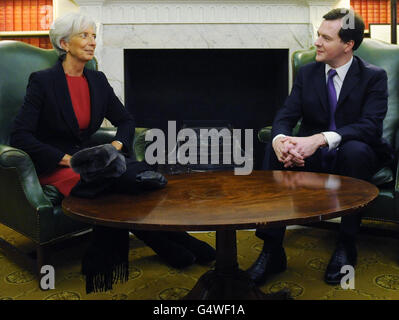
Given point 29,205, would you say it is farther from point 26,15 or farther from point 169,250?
point 26,15

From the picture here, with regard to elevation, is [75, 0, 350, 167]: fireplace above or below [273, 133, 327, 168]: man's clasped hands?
above

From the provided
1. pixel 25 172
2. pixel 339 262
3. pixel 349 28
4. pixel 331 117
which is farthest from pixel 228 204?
pixel 349 28

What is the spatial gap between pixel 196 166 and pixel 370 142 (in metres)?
1.63

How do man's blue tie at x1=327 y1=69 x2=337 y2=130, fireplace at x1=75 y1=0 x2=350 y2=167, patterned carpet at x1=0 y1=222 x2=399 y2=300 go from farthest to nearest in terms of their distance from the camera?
fireplace at x1=75 y1=0 x2=350 y2=167 → man's blue tie at x1=327 y1=69 x2=337 y2=130 → patterned carpet at x1=0 y1=222 x2=399 y2=300

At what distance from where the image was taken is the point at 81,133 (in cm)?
179

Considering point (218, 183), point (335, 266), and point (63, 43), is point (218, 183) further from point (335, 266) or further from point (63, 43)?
point (63, 43)

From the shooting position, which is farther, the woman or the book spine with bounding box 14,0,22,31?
the book spine with bounding box 14,0,22,31

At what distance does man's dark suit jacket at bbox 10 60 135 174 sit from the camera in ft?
5.25

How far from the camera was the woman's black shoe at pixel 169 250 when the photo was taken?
162 cm

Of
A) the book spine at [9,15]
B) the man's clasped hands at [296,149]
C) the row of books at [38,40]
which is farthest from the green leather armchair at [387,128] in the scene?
the book spine at [9,15]

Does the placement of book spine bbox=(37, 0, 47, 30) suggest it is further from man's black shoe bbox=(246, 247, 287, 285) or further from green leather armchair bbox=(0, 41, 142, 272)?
man's black shoe bbox=(246, 247, 287, 285)

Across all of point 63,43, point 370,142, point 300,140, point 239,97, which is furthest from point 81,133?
point 239,97

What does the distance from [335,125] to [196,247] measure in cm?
77

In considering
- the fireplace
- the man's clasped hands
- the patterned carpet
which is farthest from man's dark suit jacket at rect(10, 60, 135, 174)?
the fireplace
